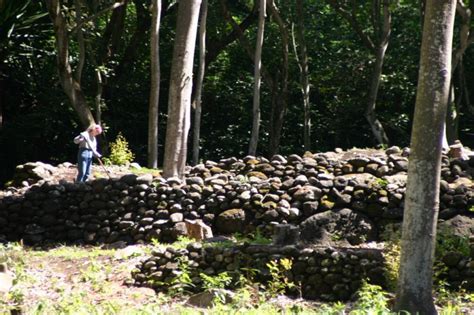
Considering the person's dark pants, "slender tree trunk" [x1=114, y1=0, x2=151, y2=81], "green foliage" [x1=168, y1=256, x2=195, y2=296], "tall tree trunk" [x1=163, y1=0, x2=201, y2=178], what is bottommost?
"green foliage" [x1=168, y1=256, x2=195, y2=296]

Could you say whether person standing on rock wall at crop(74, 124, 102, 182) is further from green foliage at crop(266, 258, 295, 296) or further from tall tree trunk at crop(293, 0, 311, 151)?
tall tree trunk at crop(293, 0, 311, 151)

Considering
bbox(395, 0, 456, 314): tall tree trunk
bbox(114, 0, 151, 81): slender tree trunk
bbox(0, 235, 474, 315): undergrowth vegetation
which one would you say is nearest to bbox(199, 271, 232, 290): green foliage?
Result: bbox(0, 235, 474, 315): undergrowth vegetation

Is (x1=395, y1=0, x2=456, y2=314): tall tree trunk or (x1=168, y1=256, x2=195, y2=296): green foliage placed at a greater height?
(x1=395, y1=0, x2=456, y2=314): tall tree trunk

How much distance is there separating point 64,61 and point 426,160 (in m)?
11.1

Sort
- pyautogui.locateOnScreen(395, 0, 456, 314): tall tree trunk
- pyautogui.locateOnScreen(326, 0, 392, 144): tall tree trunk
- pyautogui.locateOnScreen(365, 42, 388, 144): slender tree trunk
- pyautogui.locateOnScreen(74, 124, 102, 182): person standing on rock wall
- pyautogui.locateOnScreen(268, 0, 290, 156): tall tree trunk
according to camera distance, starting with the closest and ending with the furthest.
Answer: pyautogui.locateOnScreen(395, 0, 456, 314): tall tree trunk → pyautogui.locateOnScreen(74, 124, 102, 182): person standing on rock wall → pyautogui.locateOnScreen(326, 0, 392, 144): tall tree trunk → pyautogui.locateOnScreen(365, 42, 388, 144): slender tree trunk → pyautogui.locateOnScreen(268, 0, 290, 156): tall tree trunk

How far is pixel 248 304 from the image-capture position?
8367mm

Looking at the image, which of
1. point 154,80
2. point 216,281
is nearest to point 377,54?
point 154,80

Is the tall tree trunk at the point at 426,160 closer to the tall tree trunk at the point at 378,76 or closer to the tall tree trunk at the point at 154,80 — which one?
the tall tree trunk at the point at 154,80

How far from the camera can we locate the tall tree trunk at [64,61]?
667 inches

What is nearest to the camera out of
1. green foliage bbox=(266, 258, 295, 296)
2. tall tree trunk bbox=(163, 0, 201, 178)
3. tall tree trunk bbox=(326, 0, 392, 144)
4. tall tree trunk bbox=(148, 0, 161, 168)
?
green foliage bbox=(266, 258, 295, 296)

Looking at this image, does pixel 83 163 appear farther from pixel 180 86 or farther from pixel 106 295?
pixel 106 295

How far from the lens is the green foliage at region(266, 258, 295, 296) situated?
9.23 metres

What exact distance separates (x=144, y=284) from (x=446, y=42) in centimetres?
458

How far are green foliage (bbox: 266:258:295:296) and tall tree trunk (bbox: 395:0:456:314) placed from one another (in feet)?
5.93
